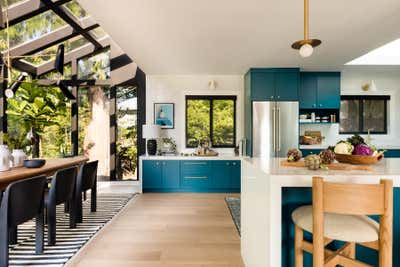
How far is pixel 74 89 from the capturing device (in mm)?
5543

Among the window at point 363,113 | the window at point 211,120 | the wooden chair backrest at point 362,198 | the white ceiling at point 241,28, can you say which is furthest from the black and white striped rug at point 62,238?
the window at point 363,113

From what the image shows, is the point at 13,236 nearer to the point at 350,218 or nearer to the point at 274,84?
the point at 350,218

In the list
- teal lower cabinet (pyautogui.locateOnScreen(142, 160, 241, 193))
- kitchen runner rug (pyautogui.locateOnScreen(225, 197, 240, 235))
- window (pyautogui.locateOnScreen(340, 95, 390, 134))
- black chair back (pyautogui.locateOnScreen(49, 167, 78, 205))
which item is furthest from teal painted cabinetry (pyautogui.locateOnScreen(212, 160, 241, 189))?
black chair back (pyautogui.locateOnScreen(49, 167, 78, 205))

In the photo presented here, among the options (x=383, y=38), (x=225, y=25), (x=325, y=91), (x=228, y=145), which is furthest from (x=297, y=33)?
(x=228, y=145)

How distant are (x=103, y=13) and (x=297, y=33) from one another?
2.43 meters

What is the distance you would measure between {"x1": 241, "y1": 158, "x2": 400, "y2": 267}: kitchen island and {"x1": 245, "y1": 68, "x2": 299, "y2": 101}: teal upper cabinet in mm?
3086

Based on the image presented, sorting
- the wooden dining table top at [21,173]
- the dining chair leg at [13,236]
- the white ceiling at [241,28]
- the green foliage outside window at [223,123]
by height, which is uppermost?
the white ceiling at [241,28]

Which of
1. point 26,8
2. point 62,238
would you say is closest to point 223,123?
point 62,238

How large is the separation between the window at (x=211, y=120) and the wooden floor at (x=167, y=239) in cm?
181

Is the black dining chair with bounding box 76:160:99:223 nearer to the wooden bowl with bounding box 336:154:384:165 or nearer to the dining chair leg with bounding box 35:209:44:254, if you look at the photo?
the dining chair leg with bounding box 35:209:44:254

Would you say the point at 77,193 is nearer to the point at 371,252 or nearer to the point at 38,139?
the point at 38,139

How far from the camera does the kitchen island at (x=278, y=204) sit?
1.44m

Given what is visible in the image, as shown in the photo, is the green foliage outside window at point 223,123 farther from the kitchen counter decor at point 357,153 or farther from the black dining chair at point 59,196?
the kitchen counter decor at point 357,153

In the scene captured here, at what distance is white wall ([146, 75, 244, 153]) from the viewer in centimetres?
557
